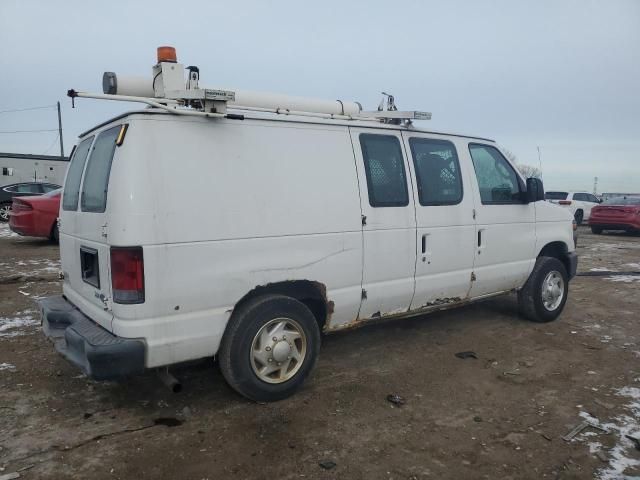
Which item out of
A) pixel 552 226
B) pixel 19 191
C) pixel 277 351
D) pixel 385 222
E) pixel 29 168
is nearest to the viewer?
pixel 277 351

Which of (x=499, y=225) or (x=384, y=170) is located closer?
(x=384, y=170)

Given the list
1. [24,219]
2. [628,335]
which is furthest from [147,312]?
[24,219]

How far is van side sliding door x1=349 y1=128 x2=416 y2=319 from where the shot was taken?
167 inches

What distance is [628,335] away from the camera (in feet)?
18.5

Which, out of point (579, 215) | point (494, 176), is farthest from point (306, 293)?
point (579, 215)

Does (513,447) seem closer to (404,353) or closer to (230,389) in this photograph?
(404,353)

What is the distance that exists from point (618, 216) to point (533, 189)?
1471 centimetres

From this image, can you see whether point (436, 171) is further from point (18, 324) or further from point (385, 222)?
point (18, 324)

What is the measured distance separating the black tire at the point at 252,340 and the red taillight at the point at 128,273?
2.38ft

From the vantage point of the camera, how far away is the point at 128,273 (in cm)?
313

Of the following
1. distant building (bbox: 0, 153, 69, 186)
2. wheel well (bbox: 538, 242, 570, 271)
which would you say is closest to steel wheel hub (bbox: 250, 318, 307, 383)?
wheel well (bbox: 538, 242, 570, 271)

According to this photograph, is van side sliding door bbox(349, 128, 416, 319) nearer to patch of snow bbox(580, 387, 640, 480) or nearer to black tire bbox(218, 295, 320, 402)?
black tire bbox(218, 295, 320, 402)

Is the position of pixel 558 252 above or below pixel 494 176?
below

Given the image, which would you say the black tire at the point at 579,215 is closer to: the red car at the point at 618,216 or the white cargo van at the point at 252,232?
the red car at the point at 618,216
